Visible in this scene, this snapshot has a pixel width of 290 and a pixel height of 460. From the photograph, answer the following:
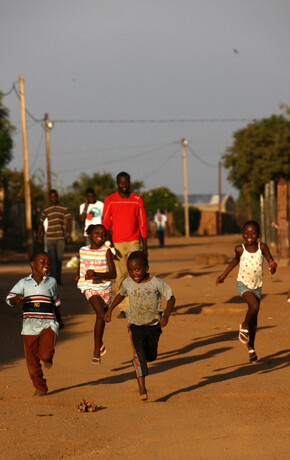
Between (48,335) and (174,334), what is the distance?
11.8 feet

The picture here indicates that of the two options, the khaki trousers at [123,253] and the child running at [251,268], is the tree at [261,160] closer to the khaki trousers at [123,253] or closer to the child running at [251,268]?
the khaki trousers at [123,253]

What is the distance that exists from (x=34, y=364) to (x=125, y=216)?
4240 mm

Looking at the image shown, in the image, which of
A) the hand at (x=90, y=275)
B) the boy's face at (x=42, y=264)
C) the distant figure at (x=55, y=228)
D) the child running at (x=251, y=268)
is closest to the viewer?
the boy's face at (x=42, y=264)

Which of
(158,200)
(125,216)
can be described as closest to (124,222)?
(125,216)

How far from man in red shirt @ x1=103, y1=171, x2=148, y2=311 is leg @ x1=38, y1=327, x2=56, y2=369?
401 cm

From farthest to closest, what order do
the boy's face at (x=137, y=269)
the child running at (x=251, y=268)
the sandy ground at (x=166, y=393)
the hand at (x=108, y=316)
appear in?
the child running at (x=251, y=268) → the hand at (x=108, y=316) → the boy's face at (x=137, y=269) → the sandy ground at (x=166, y=393)

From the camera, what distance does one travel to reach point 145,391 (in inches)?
271

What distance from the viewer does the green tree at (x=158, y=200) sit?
71.1 metres

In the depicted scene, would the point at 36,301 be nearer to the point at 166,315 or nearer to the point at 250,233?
the point at 166,315

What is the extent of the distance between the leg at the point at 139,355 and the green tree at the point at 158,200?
2502 inches

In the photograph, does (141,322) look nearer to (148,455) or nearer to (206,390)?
(206,390)

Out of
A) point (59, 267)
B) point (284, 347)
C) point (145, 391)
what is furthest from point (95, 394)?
point (59, 267)

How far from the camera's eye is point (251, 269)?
8.91m

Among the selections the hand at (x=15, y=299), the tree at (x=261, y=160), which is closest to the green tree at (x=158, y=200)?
the tree at (x=261, y=160)
